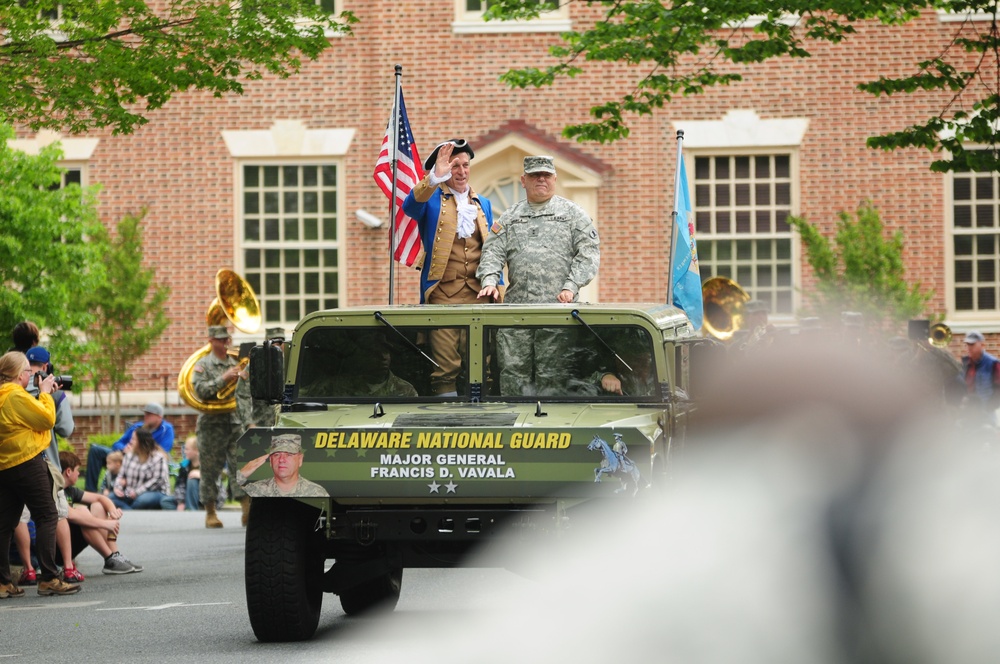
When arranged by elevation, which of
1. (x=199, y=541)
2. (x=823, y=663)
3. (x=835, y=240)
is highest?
(x=835, y=240)

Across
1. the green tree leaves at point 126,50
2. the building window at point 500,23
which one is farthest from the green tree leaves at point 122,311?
the green tree leaves at point 126,50

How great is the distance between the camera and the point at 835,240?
23.4 m

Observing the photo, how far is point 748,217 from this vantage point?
945 inches

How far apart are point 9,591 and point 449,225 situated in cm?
403

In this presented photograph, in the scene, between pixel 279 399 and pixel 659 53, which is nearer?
pixel 279 399

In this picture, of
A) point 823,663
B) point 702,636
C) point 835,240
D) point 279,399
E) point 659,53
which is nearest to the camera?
point 823,663

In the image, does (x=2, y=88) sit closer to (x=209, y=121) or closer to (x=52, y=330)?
(x=52, y=330)

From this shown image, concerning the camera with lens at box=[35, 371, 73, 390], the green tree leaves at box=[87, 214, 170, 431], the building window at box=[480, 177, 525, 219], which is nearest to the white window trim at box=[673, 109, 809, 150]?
the building window at box=[480, 177, 525, 219]

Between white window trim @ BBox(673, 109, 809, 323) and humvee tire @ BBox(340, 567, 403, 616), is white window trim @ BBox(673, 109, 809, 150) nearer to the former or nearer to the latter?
white window trim @ BBox(673, 109, 809, 323)

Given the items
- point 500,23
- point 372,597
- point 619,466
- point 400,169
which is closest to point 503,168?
point 500,23

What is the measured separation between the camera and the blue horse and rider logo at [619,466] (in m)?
7.44

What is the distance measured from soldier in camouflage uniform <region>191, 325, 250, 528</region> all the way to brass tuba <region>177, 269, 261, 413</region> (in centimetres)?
8

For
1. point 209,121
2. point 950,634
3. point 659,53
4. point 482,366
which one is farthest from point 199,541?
point 950,634

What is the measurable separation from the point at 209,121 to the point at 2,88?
12.6 m
